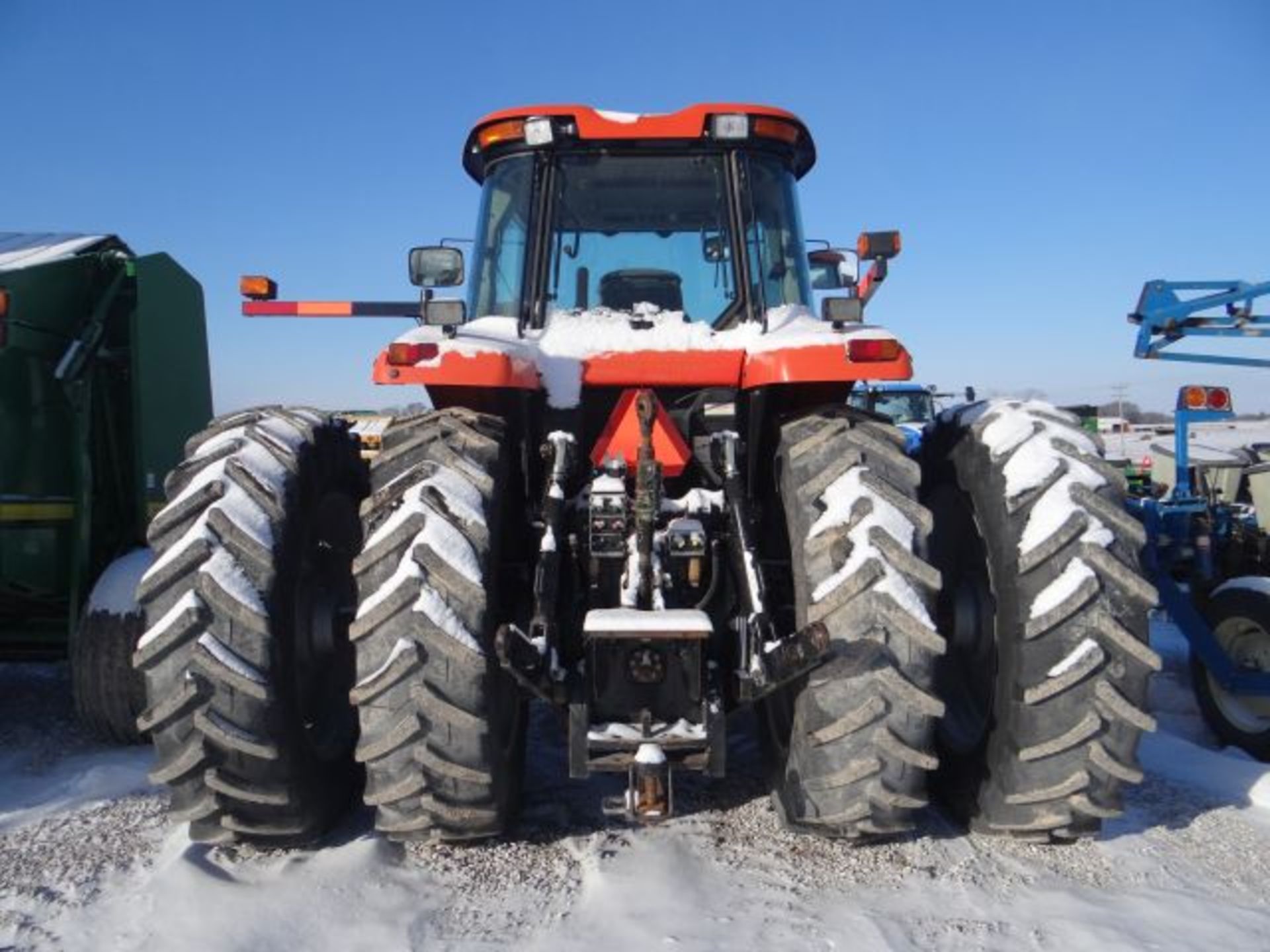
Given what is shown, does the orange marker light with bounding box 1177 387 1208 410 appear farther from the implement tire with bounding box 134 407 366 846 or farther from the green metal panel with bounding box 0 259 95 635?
the green metal panel with bounding box 0 259 95 635

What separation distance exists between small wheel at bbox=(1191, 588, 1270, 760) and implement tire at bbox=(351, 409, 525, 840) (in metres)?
3.72

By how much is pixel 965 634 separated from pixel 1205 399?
145 inches

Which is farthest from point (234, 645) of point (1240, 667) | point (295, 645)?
point (1240, 667)

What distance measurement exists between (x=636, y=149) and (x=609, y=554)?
1.71 m

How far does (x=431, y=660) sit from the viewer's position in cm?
268

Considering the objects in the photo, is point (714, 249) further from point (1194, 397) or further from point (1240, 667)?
point (1194, 397)

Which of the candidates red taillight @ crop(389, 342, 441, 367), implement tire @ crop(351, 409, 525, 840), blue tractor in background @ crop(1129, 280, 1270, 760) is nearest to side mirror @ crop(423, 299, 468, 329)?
red taillight @ crop(389, 342, 441, 367)

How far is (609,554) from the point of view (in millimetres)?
3174

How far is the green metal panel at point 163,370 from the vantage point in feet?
16.7

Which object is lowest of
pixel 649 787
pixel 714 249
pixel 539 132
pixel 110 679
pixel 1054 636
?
pixel 110 679

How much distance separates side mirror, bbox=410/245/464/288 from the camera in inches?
164

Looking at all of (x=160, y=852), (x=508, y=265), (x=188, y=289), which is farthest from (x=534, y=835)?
(x=188, y=289)

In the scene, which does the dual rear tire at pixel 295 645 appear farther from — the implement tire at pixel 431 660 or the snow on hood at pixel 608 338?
the snow on hood at pixel 608 338

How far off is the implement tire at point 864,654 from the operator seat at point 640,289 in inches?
53.5
